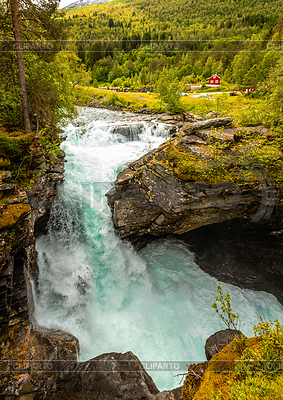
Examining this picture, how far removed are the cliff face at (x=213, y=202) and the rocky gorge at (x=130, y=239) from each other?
0.06 metres

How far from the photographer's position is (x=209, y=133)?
9.98 m

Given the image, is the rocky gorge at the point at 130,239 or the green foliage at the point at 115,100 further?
the green foliage at the point at 115,100

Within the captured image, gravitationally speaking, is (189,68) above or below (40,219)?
above

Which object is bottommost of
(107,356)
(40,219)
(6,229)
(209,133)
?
(107,356)

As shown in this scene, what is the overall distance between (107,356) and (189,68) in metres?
91.0

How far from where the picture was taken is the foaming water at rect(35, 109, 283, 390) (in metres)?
8.48

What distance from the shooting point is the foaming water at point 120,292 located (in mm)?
8477

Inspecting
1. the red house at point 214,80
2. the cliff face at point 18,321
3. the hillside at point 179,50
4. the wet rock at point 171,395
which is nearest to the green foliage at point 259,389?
the wet rock at point 171,395

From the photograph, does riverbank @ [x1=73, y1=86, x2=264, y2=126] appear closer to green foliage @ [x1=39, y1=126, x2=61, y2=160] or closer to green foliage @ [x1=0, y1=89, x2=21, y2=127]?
green foliage @ [x1=39, y1=126, x2=61, y2=160]

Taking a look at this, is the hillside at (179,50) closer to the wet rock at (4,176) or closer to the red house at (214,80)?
the red house at (214,80)

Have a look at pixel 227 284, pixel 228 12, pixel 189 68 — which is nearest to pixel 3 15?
pixel 227 284

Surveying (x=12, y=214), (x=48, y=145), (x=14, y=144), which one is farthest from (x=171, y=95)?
(x=12, y=214)

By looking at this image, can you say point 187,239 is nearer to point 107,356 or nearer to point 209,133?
point 209,133

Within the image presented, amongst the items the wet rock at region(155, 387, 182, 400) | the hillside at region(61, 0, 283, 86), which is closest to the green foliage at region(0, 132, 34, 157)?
the wet rock at region(155, 387, 182, 400)
